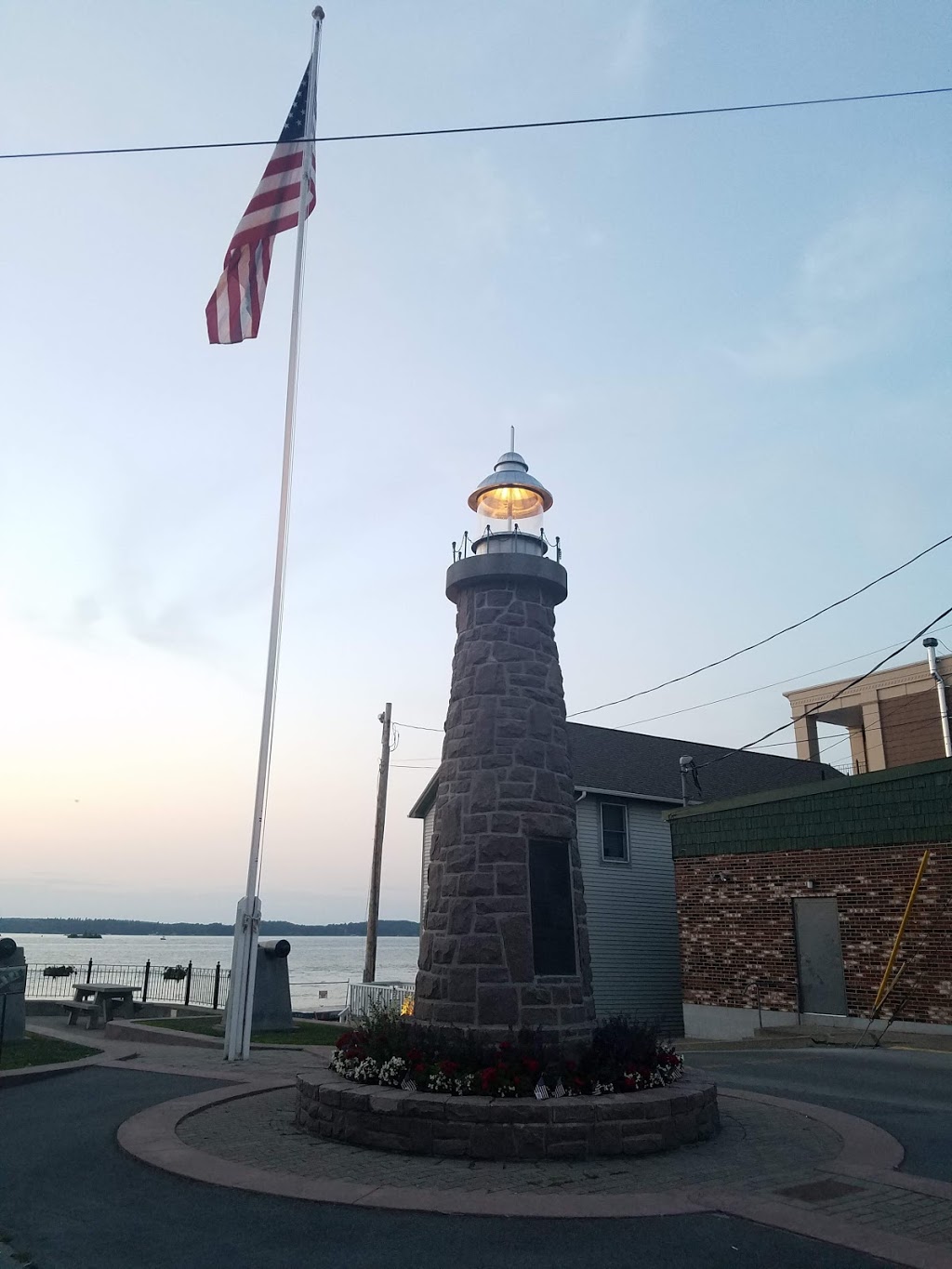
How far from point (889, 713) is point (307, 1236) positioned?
3594cm

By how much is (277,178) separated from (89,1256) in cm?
1282

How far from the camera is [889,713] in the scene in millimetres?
36844

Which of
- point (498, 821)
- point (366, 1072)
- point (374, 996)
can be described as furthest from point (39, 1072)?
point (374, 996)

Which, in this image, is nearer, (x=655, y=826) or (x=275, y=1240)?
(x=275, y=1240)

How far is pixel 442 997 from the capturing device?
353 inches

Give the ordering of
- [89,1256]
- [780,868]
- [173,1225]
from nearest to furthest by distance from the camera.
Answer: [89,1256] → [173,1225] → [780,868]

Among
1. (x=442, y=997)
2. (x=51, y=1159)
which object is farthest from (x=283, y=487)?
(x=51, y=1159)

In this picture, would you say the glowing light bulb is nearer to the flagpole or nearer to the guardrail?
the flagpole

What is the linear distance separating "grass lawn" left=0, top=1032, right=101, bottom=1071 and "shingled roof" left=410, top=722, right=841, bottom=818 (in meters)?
11.7

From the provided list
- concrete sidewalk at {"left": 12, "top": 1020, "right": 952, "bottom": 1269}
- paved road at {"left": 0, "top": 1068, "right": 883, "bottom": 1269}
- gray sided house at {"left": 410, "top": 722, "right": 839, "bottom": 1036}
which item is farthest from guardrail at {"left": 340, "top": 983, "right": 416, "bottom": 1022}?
paved road at {"left": 0, "top": 1068, "right": 883, "bottom": 1269}

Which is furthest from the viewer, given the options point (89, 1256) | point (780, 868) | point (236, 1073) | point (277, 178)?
point (780, 868)

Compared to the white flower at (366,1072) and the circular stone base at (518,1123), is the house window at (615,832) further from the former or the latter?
the circular stone base at (518,1123)

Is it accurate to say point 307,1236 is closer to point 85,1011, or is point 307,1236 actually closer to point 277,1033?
point 277,1033

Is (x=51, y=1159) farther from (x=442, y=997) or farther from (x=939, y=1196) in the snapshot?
(x=939, y=1196)
